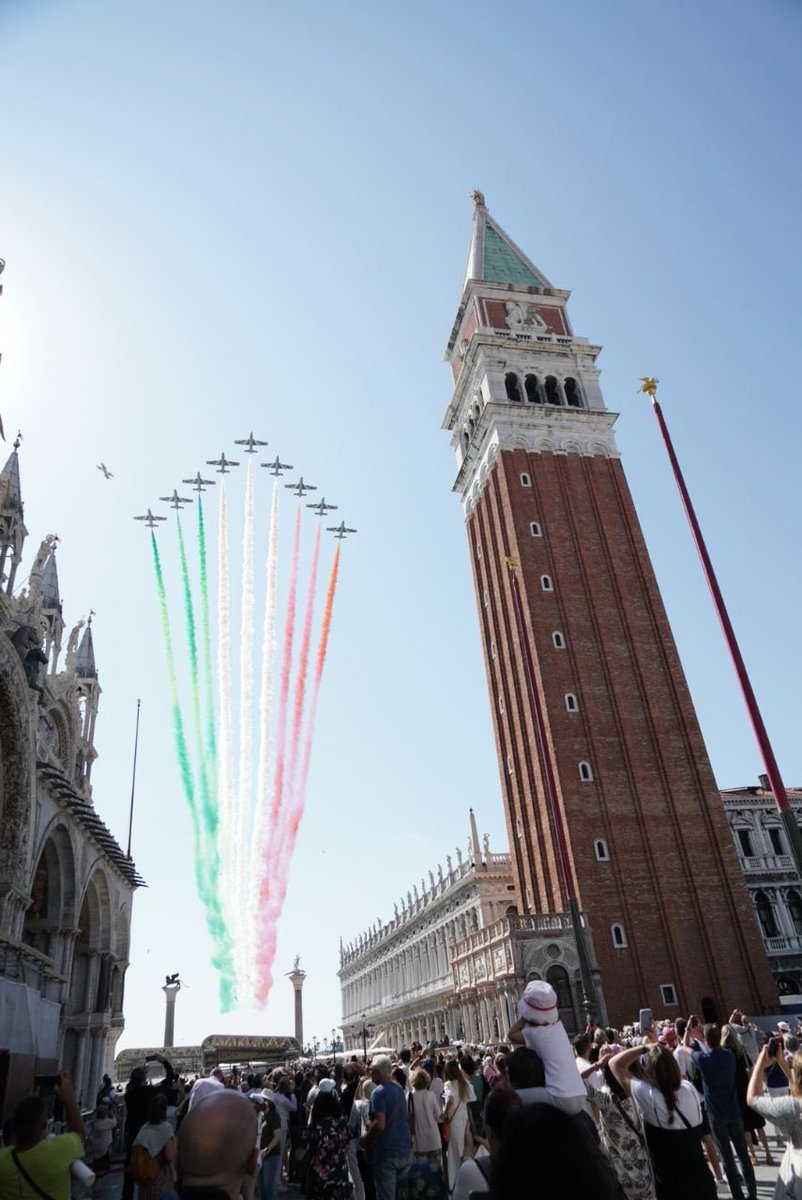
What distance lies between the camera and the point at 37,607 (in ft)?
79.5

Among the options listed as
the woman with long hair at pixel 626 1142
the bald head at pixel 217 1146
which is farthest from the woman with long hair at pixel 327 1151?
the bald head at pixel 217 1146

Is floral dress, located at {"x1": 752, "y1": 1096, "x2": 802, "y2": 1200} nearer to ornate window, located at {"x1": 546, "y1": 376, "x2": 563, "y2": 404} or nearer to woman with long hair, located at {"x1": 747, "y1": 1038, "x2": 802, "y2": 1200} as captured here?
woman with long hair, located at {"x1": 747, "y1": 1038, "x2": 802, "y2": 1200}

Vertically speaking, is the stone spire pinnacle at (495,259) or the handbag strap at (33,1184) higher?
the stone spire pinnacle at (495,259)

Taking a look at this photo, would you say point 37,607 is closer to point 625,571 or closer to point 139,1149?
point 139,1149

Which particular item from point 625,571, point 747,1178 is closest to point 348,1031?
point 625,571

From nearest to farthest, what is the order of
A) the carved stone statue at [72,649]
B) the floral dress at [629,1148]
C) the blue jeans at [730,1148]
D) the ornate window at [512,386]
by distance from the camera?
the floral dress at [629,1148]
the blue jeans at [730,1148]
the carved stone statue at [72,649]
the ornate window at [512,386]

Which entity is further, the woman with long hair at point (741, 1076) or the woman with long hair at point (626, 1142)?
the woman with long hair at point (741, 1076)

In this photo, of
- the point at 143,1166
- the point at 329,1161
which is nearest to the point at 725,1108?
the point at 329,1161

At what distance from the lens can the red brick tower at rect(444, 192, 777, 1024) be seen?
35125 millimetres

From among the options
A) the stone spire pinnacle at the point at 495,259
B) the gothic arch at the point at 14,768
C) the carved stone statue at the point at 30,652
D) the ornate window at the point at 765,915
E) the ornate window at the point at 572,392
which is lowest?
the ornate window at the point at 765,915

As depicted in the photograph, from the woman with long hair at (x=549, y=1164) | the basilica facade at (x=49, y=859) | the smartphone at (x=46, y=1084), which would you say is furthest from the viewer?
the basilica facade at (x=49, y=859)

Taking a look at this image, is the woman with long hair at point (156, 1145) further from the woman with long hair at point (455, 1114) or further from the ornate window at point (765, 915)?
the ornate window at point (765, 915)

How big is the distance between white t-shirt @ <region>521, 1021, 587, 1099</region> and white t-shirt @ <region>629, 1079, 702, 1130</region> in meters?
0.75

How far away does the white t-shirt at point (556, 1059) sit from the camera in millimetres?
5902
